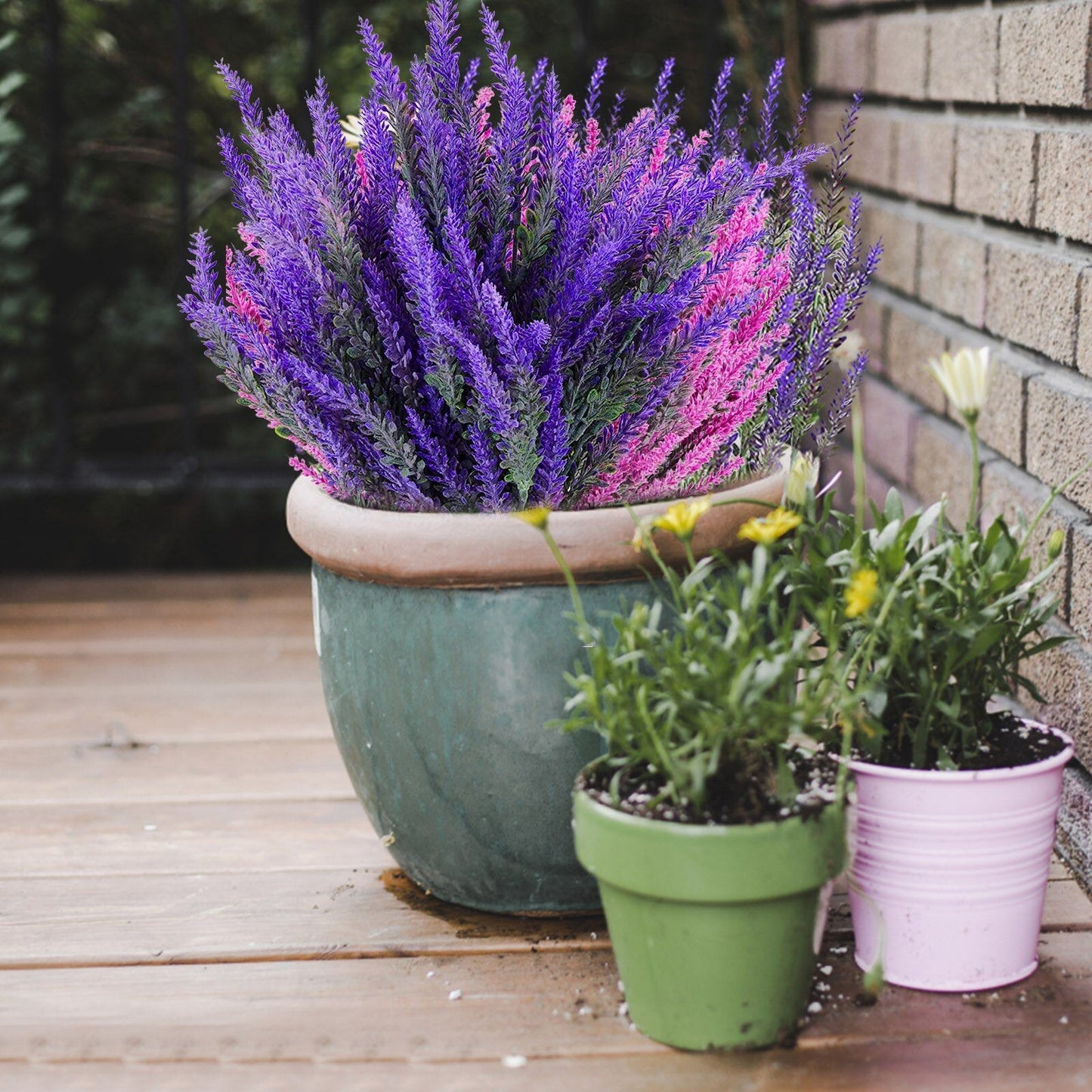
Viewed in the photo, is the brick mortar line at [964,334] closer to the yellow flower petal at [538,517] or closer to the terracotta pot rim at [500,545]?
the terracotta pot rim at [500,545]

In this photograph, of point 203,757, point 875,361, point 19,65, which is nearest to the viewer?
point 203,757

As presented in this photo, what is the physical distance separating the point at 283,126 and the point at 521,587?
1.45 ft

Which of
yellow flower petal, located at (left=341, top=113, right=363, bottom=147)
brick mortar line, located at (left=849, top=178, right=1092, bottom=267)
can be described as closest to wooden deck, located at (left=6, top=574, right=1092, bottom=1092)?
brick mortar line, located at (left=849, top=178, right=1092, bottom=267)

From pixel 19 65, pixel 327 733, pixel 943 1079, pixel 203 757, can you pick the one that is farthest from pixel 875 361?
pixel 19 65

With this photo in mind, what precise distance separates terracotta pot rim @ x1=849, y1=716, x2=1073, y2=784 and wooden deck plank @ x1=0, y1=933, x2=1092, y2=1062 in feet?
0.61

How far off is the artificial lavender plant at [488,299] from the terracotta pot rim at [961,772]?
0.98 ft

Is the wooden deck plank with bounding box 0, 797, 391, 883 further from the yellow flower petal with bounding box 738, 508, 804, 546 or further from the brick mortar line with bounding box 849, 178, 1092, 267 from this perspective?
the brick mortar line with bounding box 849, 178, 1092, 267

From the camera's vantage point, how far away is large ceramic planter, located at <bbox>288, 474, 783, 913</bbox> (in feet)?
3.88

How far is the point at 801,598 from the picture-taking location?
1.17 m

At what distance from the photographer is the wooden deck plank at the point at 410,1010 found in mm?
1110

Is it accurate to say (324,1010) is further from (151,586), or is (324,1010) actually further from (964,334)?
(151,586)

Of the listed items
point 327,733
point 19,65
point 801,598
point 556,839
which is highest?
point 19,65

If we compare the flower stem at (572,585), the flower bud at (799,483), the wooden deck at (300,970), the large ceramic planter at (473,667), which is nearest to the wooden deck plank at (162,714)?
the wooden deck at (300,970)

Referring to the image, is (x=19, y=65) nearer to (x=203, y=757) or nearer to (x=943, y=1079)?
(x=203, y=757)
